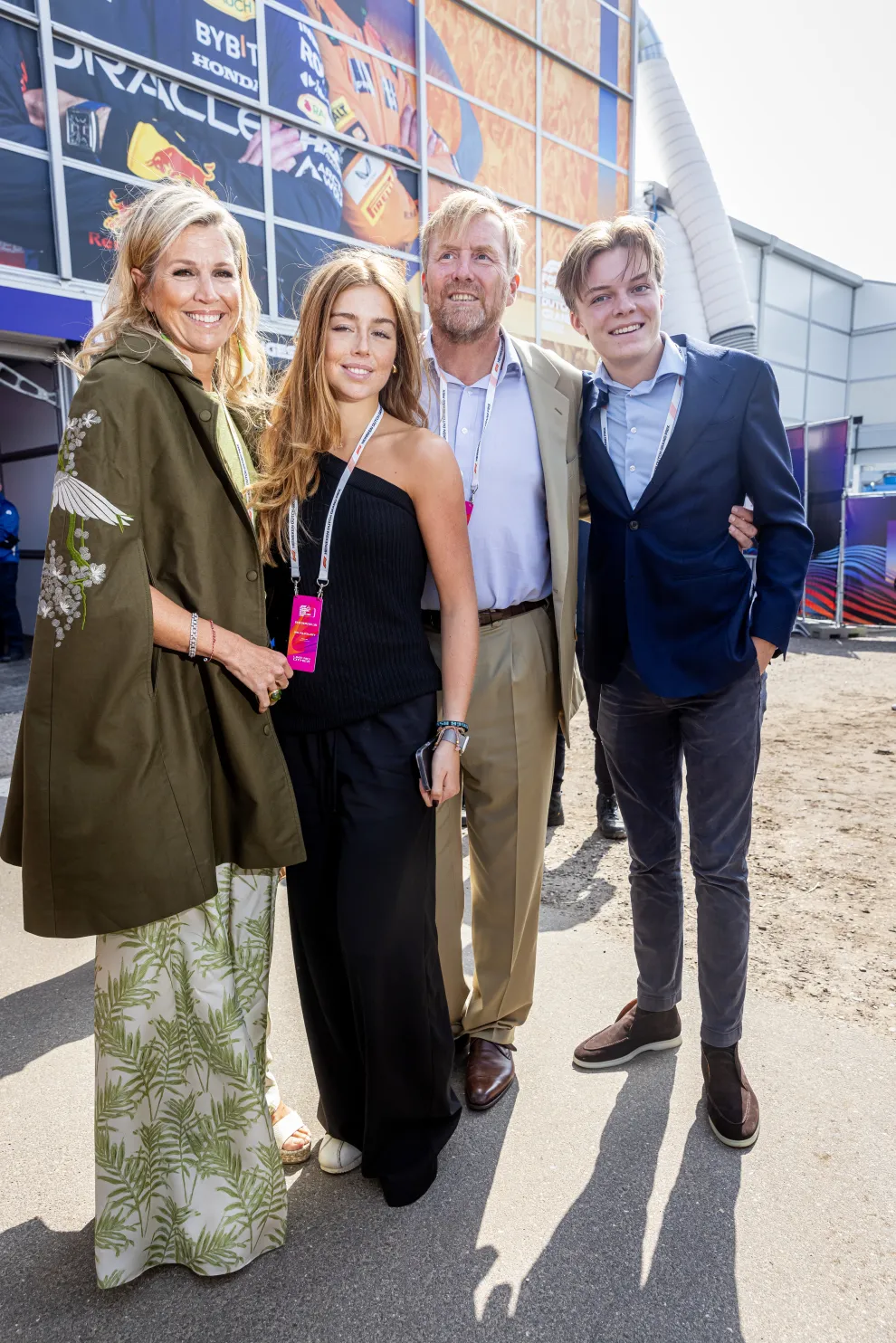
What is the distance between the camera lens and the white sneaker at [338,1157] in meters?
2.05

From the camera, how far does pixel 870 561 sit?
12.1 meters

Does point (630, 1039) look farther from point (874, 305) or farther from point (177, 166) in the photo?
point (874, 305)

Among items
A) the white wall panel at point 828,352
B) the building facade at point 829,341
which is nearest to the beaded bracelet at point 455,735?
the building facade at point 829,341

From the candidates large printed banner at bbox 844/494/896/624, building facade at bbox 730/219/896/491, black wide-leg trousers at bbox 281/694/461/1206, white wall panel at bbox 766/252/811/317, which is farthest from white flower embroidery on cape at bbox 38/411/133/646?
white wall panel at bbox 766/252/811/317

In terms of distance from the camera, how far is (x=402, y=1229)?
1.87 m

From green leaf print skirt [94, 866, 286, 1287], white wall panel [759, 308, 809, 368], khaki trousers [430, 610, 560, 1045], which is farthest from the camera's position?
white wall panel [759, 308, 809, 368]

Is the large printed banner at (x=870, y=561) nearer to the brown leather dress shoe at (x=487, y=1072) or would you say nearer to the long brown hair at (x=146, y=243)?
the brown leather dress shoe at (x=487, y=1072)

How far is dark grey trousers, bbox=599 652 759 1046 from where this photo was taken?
2.23 m

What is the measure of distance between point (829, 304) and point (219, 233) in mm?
28501

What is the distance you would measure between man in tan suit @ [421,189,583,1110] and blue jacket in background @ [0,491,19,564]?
336 inches

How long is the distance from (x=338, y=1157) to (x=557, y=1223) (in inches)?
21.3

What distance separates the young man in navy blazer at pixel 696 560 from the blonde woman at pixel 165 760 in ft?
3.13

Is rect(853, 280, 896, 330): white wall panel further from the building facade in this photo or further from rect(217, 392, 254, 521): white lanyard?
rect(217, 392, 254, 521): white lanyard

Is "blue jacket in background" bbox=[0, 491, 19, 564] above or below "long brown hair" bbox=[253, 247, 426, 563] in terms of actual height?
below
